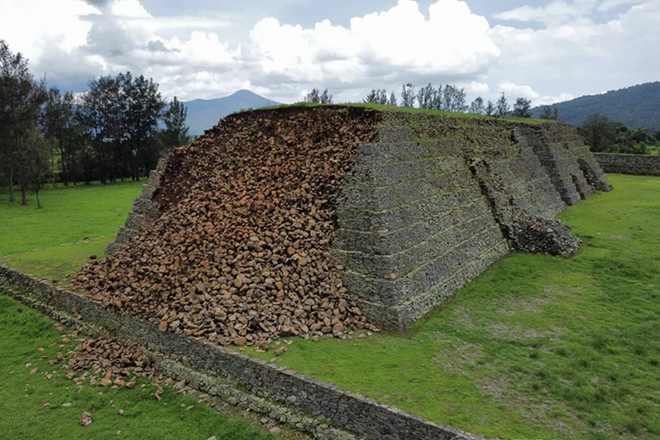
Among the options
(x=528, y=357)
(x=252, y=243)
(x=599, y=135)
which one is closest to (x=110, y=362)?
(x=252, y=243)

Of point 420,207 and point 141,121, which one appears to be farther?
point 141,121

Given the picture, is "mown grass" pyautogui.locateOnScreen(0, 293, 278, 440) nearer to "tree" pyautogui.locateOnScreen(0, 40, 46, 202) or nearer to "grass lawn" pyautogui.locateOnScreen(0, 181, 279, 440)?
"grass lawn" pyautogui.locateOnScreen(0, 181, 279, 440)

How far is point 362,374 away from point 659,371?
6204mm

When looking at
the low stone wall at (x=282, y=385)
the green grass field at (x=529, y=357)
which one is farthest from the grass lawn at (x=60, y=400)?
the green grass field at (x=529, y=357)

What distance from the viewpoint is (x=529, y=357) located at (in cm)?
984

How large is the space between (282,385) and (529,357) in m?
5.42

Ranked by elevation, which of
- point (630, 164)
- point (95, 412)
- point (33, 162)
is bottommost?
point (95, 412)

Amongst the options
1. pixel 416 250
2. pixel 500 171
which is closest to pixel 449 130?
pixel 500 171

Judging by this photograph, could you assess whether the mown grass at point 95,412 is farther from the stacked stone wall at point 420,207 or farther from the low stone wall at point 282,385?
the stacked stone wall at point 420,207

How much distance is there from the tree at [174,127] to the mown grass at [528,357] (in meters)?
51.5

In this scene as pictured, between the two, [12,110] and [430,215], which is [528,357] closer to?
[430,215]

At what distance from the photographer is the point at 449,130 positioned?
17922 mm

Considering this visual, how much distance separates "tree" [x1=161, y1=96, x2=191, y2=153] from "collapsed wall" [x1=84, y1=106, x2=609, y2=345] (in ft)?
142

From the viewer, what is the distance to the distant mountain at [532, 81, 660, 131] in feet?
493
